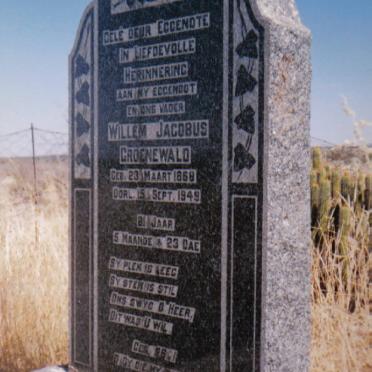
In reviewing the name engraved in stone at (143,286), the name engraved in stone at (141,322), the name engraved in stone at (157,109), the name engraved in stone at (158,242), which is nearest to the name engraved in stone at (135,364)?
the name engraved in stone at (141,322)

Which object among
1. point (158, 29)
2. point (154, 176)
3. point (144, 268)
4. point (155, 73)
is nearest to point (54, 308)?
point (144, 268)

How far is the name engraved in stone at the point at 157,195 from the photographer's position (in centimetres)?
268

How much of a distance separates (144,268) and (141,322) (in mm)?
263

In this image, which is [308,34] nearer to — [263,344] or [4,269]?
[263,344]

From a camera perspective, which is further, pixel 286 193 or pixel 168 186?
pixel 168 186

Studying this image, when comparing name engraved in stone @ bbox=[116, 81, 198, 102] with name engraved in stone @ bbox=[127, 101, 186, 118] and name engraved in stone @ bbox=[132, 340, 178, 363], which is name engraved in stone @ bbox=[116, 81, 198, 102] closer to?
name engraved in stone @ bbox=[127, 101, 186, 118]

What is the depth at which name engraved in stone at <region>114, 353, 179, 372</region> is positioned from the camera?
9.50 feet

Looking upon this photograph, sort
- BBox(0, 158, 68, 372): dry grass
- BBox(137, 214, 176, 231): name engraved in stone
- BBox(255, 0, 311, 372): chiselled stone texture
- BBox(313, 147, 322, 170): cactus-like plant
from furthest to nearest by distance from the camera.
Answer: BBox(313, 147, 322, 170): cactus-like plant < BBox(0, 158, 68, 372): dry grass < BBox(137, 214, 176, 231): name engraved in stone < BBox(255, 0, 311, 372): chiselled stone texture

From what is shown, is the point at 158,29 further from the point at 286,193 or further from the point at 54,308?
the point at 54,308

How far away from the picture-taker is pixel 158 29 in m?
2.87

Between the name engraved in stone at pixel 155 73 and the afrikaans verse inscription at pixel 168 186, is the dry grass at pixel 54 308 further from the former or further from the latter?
the name engraved in stone at pixel 155 73

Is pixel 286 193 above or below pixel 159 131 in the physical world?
below

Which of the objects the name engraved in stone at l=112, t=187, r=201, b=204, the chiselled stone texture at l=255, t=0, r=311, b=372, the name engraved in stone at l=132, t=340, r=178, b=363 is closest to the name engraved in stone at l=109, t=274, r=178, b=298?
the name engraved in stone at l=132, t=340, r=178, b=363

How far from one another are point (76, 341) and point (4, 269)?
149cm
